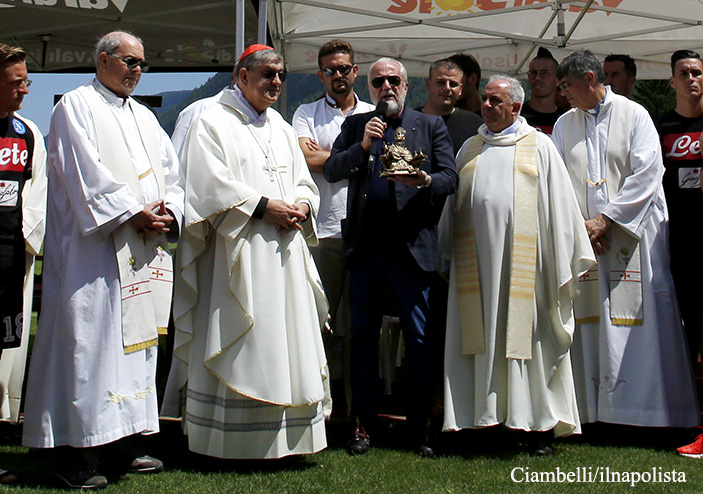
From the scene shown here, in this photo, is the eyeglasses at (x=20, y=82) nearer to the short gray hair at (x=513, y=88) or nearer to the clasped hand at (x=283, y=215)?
the clasped hand at (x=283, y=215)

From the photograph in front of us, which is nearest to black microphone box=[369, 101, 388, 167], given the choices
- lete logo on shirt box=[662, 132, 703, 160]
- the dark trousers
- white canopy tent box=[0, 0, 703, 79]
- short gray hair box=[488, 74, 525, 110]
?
the dark trousers

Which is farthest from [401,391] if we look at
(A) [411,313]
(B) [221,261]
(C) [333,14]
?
(C) [333,14]

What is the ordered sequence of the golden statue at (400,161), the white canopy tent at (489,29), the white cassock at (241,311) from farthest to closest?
the white canopy tent at (489,29)
the golden statue at (400,161)
the white cassock at (241,311)

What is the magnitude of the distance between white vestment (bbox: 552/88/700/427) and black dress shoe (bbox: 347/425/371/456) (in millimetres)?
1378

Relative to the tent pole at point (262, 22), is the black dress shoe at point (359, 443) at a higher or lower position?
lower

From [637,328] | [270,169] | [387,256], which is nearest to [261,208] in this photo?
[270,169]

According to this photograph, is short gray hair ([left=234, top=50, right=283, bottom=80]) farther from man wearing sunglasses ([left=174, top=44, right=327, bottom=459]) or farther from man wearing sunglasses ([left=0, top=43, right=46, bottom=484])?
man wearing sunglasses ([left=0, top=43, right=46, bottom=484])

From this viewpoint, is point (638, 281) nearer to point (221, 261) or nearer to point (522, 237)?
point (522, 237)

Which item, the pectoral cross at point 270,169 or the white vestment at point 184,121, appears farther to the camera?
the white vestment at point 184,121

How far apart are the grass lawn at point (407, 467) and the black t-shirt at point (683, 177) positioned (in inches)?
49.0

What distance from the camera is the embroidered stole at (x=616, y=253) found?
5039mm

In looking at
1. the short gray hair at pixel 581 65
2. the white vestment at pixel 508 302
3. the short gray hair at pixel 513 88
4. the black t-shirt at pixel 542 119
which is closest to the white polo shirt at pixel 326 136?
the white vestment at pixel 508 302

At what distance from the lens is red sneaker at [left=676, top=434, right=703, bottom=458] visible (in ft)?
14.9

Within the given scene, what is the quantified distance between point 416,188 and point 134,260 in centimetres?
160
